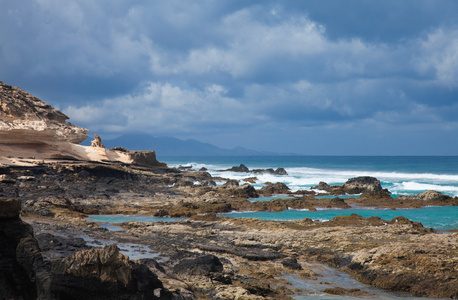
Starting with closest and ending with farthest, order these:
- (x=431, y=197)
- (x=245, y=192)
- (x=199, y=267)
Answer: (x=199, y=267) → (x=431, y=197) → (x=245, y=192)

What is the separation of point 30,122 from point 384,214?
30.6 meters

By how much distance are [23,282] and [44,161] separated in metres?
30.4

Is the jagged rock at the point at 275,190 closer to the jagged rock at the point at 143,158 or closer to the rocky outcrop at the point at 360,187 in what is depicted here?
the rocky outcrop at the point at 360,187

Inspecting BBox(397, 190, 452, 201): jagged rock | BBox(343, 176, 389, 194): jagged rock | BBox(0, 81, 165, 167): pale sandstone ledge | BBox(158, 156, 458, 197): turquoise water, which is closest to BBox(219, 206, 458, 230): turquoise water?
BBox(397, 190, 452, 201): jagged rock

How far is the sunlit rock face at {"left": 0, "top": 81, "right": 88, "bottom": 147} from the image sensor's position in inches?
1235

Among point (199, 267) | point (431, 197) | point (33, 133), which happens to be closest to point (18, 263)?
point (199, 267)

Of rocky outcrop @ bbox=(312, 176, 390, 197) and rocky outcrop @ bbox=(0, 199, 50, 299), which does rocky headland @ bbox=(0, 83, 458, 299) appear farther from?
rocky outcrop @ bbox=(312, 176, 390, 197)

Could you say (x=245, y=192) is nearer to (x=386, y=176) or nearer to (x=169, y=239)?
(x=169, y=239)

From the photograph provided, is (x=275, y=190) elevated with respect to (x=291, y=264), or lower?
elevated

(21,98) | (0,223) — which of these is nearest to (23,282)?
(0,223)

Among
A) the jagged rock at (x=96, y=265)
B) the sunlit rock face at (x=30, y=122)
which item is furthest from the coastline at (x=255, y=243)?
the sunlit rock face at (x=30, y=122)

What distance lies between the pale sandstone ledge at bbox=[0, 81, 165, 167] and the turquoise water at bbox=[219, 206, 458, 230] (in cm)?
2021

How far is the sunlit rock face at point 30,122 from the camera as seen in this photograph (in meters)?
31.4

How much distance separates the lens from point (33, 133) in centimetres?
3231
